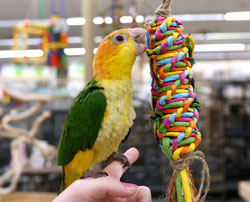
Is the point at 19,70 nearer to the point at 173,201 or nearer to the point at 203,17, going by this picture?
the point at 173,201

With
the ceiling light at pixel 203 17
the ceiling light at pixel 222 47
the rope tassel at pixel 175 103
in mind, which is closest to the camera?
the rope tassel at pixel 175 103

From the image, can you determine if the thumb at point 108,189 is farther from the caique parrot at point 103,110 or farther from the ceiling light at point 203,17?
the ceiling light at point 203,17

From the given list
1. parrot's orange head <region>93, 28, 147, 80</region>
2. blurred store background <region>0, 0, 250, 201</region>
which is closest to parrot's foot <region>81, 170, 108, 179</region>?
parrot's orange head <region>93, 28, 147, 80</region>

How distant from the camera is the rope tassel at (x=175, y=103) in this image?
29 centimetres

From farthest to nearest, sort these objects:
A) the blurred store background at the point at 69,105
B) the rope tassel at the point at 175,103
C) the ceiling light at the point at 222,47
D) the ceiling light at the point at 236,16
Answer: the ceiling light at the point at 222,47 → the ceiling light at the point at 236,16 → the blurred store background at the point at 69,105 → the rope tassel at the point at 175,103

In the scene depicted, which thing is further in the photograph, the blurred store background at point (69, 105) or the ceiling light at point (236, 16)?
the ceiling light at point (236, 16)

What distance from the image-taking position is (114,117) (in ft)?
1.14

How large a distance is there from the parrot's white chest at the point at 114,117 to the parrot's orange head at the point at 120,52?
12 mm

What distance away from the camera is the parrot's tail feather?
13.7 inches

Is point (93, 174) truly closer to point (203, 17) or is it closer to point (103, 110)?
point (103, 110)

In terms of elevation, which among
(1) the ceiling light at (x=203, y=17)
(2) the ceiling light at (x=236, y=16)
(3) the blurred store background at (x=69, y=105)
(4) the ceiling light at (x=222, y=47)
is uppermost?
(1) the ceiling light at (x=203, y=17)

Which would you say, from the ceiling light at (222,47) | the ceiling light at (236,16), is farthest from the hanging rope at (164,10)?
the ceiling light at (222,47)

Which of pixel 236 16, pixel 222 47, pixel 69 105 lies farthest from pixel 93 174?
pixel 222 47

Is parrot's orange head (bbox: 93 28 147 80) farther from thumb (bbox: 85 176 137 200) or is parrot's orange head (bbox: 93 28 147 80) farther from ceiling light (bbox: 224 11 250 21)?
ceiling light (bbox: 224 11 250 21)
